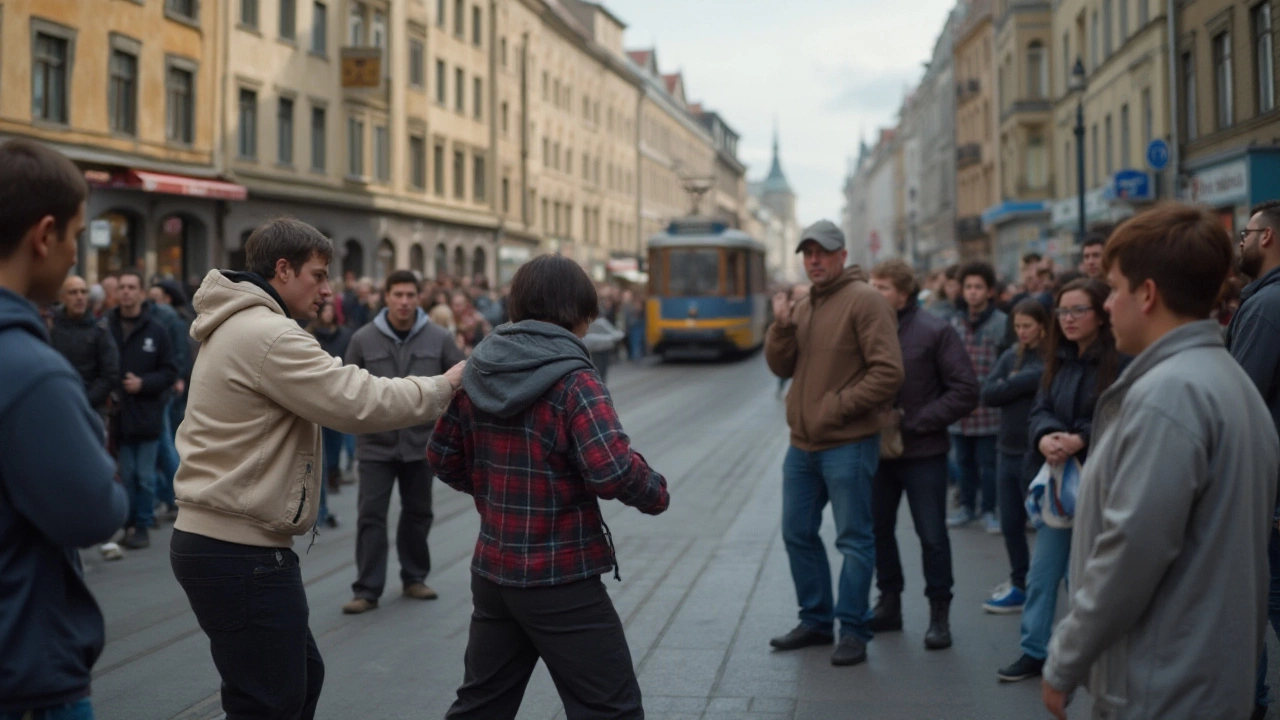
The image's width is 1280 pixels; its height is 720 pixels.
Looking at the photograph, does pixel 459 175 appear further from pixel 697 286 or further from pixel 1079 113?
pixel 1079 113

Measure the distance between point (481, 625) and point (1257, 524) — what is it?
235 centimetres

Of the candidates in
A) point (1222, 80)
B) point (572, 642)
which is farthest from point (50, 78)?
point (572, 642)

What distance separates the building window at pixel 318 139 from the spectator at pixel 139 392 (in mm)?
25712

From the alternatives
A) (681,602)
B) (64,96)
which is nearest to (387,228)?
(64,96)

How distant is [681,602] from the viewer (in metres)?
8.33

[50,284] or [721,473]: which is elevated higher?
[50,284]

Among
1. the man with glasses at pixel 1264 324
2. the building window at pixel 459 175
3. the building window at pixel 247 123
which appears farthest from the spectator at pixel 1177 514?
the building window at pixel 459 175

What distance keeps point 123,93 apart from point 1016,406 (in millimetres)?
23614

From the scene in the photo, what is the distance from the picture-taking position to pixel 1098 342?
6.18 m

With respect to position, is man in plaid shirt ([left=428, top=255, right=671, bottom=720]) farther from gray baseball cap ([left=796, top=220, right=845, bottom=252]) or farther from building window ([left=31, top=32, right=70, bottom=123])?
building window ([left=31, top=32, right=70, bottom=123])

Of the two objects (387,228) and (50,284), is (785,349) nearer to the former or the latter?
(50,284)

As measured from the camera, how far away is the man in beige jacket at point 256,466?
4.13 meters

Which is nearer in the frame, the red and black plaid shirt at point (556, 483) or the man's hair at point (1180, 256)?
the man's hair at point (1180, 256)

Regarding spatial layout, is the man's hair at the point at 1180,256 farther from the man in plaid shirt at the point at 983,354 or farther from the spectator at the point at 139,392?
the spectator at the point at 139,392
